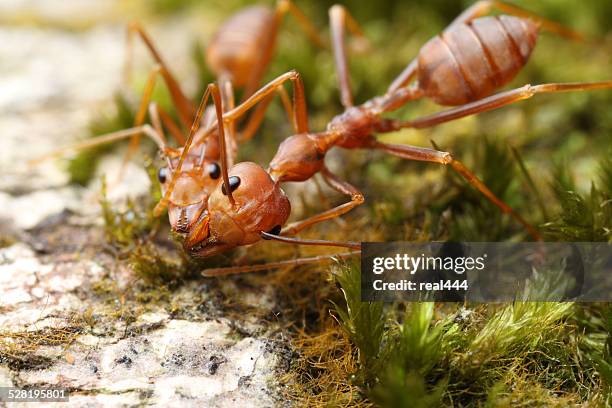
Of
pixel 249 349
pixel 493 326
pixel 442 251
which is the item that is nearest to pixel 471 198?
pixel 442 251

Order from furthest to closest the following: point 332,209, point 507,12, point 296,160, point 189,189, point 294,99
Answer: point 507,12 → point 294,99 → point 296,160 → point 332,209 → point 189,189

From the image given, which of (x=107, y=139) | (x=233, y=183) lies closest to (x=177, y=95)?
A: (x=107, y=139)

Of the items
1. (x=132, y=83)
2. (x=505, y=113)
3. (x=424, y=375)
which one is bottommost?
(x=424, y=375)

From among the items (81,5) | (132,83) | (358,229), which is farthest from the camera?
(81,5)

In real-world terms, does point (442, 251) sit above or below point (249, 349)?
above

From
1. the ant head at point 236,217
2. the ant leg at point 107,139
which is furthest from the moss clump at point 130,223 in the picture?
the ant head at point 236,217

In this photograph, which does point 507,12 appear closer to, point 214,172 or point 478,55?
point 478,55

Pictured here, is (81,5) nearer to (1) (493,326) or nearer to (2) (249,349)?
(2) (249,349)

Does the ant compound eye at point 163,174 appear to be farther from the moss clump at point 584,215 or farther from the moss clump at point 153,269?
the moss clump at point 584,215
